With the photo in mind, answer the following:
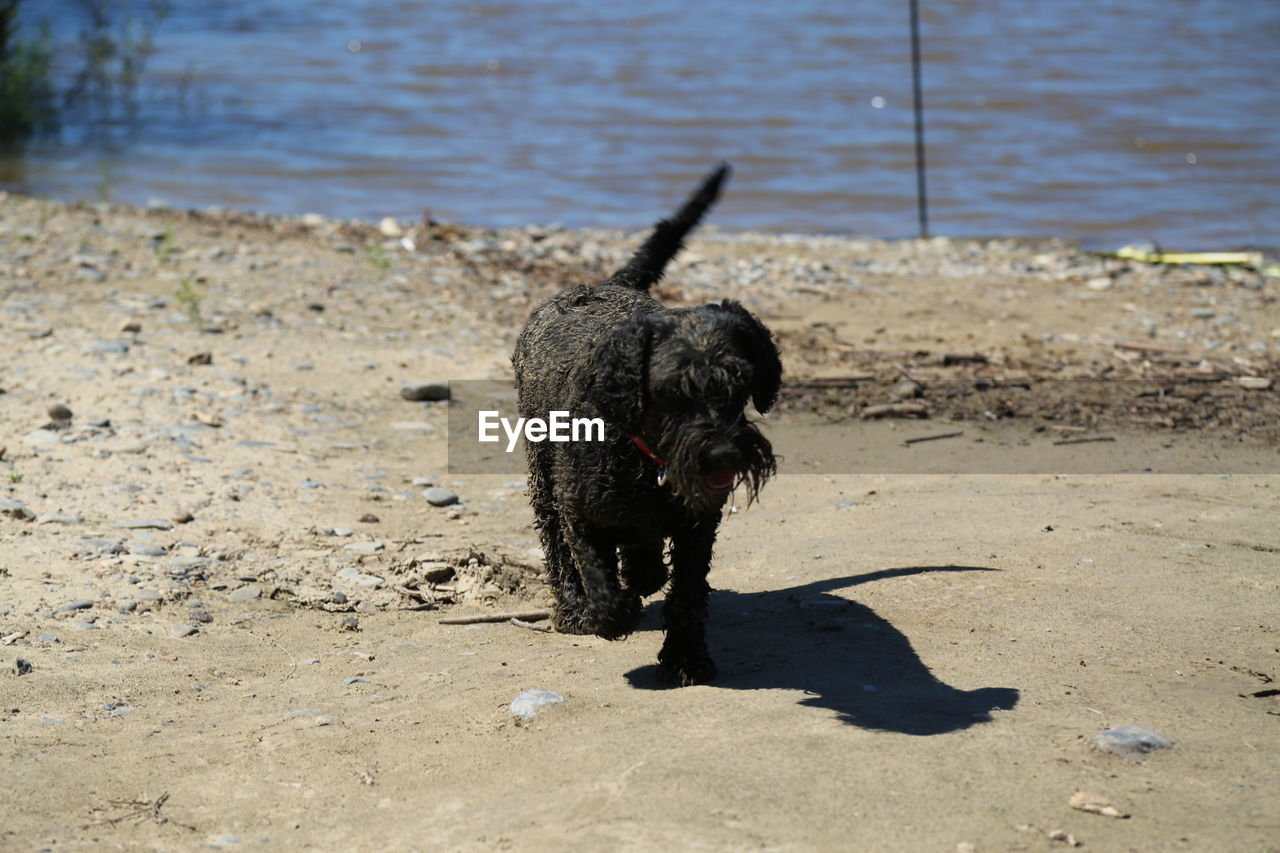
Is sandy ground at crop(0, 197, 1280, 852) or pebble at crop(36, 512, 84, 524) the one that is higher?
pebble at crop(36, 512, 84, 524)

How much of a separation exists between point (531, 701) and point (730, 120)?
18.3 m

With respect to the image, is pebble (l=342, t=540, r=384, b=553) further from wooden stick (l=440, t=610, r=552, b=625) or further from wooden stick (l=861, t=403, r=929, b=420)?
wooden stick (l=861, t=403, r=929, b=420)

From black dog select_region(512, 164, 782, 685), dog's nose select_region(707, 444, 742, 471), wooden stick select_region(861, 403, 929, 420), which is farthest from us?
wooden stick select_region(861, 403, 929, 420)

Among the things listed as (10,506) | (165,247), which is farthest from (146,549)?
(165,247)

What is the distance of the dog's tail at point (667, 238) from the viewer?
6625 millimetres

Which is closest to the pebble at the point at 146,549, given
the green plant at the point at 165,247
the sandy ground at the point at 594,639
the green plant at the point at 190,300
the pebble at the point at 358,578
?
the sandy ground at the point at 594,639

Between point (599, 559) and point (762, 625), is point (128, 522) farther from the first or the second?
point (762, 625)

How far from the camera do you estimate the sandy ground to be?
4223 millimetres

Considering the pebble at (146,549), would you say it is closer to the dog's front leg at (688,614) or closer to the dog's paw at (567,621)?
the dog's paw at (567,621)

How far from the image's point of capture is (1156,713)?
4.70 meters

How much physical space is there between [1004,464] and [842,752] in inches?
163

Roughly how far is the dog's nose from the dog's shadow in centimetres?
98

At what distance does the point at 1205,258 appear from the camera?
531 inches

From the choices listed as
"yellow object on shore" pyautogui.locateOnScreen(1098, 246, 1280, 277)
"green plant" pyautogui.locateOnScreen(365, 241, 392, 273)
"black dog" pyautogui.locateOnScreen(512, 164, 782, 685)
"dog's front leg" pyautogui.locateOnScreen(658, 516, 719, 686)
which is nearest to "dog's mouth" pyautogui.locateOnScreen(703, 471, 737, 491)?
"black dog" pyautogui.locateOnScreen(512, 164, 782, 685)
